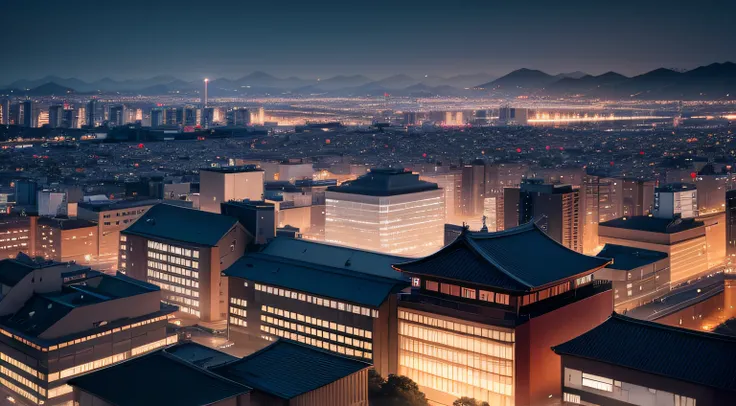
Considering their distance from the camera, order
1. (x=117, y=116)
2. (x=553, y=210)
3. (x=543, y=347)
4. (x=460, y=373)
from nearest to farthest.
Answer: (x=543, y=347) < (x=460, y=373) < (x=553, y=210) < (x=117, y=116)

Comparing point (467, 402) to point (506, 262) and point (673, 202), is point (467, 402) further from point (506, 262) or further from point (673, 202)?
point (673, 202)

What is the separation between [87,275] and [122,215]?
59.3ft

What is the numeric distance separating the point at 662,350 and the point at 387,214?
82.4 feet

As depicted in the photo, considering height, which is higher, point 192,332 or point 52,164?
point 52,164

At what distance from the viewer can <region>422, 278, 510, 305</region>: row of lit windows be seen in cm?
2034

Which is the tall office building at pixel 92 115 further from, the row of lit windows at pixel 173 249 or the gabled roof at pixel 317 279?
the gabled roof at pixel 317 279

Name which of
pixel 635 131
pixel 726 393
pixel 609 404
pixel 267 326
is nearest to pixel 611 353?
pixel 609 404

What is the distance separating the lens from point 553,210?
40562 millimetres

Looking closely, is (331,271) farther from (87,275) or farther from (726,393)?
(726,393)

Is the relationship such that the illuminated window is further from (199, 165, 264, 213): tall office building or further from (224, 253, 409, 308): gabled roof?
(199, 165, 264, 213): tall office building

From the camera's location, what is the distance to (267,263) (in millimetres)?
26875

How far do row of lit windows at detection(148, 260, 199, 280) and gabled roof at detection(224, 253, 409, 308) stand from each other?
4.41 metres

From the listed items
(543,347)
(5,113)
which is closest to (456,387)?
(543,347)

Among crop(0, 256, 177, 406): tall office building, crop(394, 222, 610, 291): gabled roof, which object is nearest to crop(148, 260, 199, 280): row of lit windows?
crop(0, 256, 177, 406): tall office building
